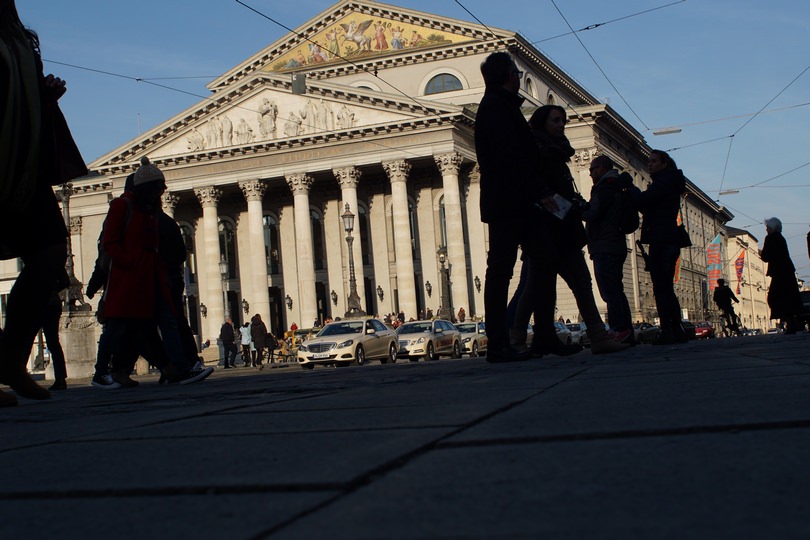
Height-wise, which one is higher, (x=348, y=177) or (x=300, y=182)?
(x=300, y=182)

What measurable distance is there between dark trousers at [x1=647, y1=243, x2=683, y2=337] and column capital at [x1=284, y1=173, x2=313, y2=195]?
4387 cm

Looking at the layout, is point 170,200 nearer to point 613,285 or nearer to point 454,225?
point 454,225

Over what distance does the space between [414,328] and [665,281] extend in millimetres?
23439

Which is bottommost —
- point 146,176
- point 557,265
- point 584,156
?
point 557,265

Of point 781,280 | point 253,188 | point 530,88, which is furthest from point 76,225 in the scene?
point 781,280

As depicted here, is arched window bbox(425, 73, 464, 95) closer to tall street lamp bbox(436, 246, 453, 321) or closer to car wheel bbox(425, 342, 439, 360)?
tall street lamp bbox(436, 246, 453, 321)

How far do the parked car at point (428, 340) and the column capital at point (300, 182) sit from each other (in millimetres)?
20955

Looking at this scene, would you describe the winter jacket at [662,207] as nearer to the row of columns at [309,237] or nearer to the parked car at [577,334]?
the parked car at [577,334]

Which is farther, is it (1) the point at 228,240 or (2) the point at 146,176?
(1) the point at 228,240

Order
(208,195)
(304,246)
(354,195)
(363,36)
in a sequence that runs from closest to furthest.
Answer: (354,195)
(304,246)
(208,195)
(363,36)

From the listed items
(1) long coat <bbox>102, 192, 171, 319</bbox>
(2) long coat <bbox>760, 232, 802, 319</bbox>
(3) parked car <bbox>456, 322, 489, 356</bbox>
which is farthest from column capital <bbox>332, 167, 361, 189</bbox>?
(1) long coat <bbox>102, 192, 171, 319</bbox>

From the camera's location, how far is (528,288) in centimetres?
906

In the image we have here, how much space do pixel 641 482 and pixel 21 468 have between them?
1680 mm

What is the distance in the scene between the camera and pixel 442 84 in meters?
59.3
